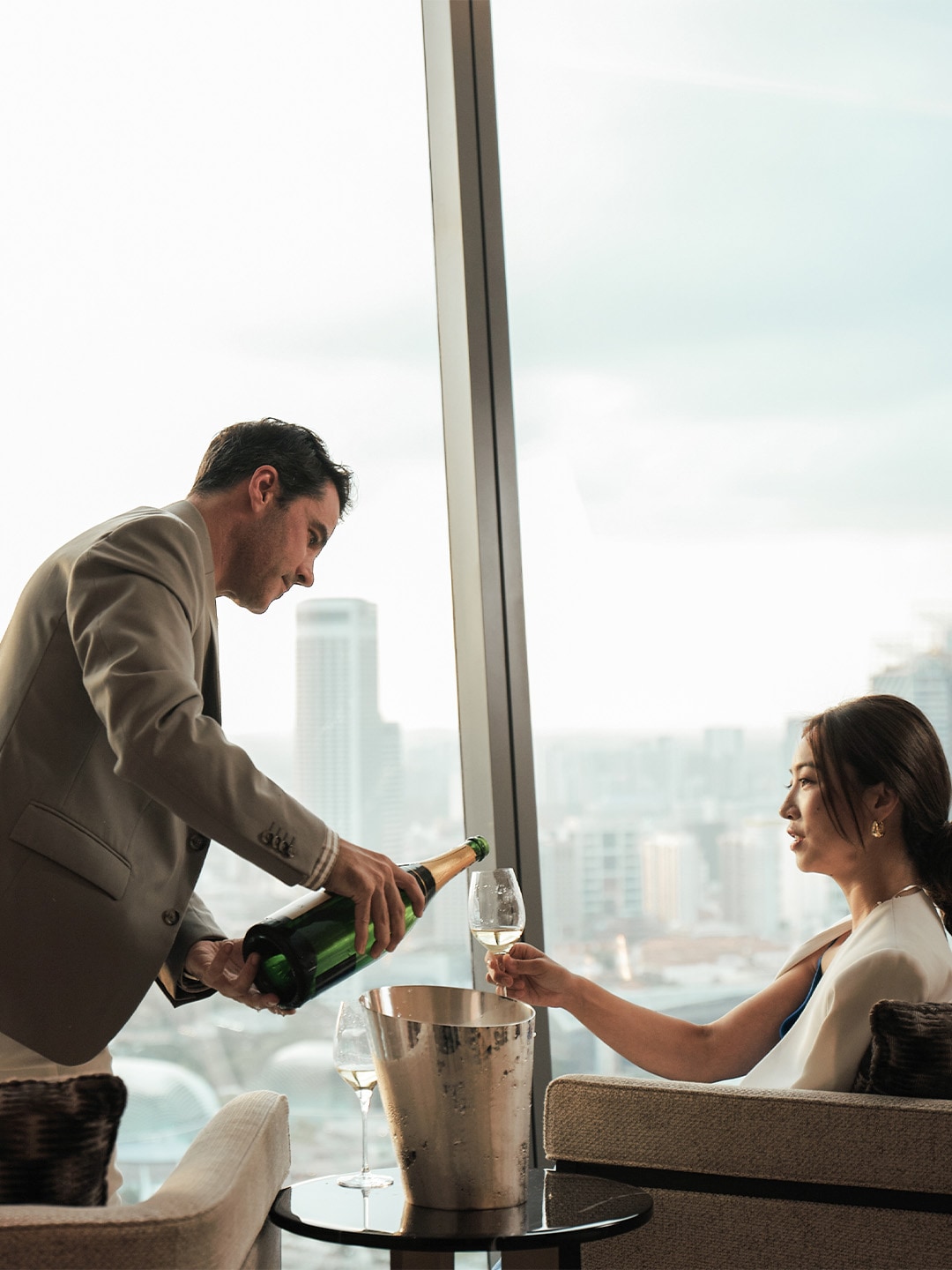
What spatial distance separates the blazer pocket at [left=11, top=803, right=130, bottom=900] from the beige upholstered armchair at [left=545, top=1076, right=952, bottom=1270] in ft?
2.21

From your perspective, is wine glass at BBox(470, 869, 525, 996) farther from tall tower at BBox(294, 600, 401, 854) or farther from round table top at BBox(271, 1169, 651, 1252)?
tall tower at BBox(294, 600, 401, 854)

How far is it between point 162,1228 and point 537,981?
896 mm

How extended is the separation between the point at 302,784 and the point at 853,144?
1900 millimetres

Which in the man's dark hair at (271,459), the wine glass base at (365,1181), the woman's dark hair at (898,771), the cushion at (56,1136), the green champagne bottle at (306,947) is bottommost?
the wine glass base at (365,1181)

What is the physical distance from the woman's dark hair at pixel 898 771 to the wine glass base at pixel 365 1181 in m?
0.84

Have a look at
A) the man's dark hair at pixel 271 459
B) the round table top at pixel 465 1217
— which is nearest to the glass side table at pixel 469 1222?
the round table top at pixel 465 1217

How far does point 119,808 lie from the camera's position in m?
1.60

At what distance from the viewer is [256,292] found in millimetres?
2760

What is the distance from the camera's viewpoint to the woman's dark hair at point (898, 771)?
186 centimetres

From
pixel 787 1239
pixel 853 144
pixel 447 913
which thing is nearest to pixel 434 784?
pixel 447 913

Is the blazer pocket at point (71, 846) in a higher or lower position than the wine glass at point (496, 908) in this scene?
higher

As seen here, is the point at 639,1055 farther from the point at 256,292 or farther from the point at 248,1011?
the point at 256,292

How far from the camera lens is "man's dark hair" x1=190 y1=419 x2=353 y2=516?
187 cm

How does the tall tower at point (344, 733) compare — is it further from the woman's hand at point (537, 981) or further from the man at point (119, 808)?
the man at point (119, 808)
